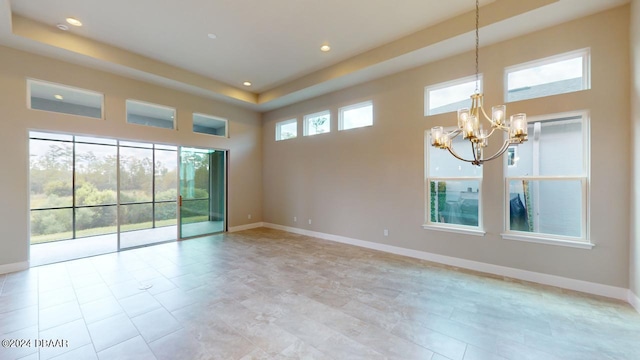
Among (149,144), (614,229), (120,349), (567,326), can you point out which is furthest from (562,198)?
(149,144)

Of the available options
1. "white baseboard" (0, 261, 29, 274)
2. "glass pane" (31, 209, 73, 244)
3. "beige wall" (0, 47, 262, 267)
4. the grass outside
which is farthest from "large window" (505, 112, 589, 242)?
"glass pane" (31, 209, 73, 244)

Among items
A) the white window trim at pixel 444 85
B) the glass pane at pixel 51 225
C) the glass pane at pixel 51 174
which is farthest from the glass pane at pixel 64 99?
the white window trim at pixel 444 85

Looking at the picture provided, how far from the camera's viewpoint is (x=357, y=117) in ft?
18.6

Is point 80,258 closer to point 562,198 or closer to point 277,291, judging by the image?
point 277,291

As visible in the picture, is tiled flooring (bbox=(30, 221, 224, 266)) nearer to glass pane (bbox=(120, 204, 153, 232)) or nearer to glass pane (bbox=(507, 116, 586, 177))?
glass pane (bbox=(120, 204, 153, 232))

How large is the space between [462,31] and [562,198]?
2828 mm

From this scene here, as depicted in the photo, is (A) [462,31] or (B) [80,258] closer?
(A) [462,31]

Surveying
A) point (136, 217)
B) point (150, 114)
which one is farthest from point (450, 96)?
point (136, 217)

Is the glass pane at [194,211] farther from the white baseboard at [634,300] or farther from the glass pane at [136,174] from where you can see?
the white baseboard at [634,300]

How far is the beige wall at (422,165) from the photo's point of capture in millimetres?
3098

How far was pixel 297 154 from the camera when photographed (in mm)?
6809

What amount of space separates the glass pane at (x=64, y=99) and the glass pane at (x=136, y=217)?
2158 mm

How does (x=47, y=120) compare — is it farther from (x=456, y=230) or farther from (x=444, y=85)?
(x=456, y=230)

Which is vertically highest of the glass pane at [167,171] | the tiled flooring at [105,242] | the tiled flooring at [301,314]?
the glass pane at [167,171]
